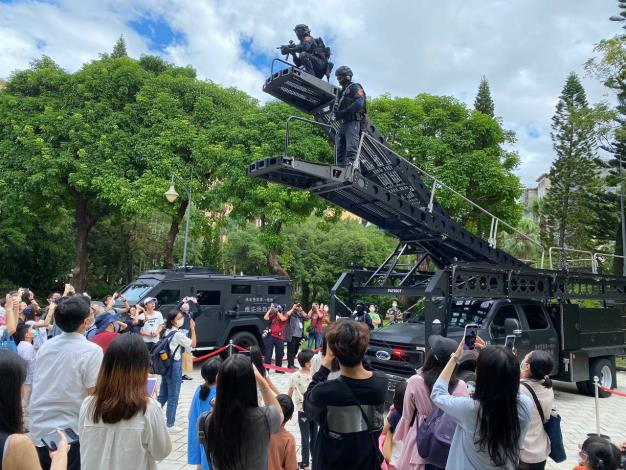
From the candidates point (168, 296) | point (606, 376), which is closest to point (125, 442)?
point (168, 296)

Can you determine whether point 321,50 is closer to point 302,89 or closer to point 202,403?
point 302,89

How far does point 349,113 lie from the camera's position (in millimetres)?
7605

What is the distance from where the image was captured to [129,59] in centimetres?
2341

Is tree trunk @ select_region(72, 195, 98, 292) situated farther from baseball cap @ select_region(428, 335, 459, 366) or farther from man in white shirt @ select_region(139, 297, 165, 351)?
baseball cap @ select_region(428, 335, 459, 366)

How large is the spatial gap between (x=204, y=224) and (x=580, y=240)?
22.8 metres

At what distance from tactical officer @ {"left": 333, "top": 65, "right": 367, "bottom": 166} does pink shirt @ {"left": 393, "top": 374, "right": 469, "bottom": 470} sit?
4582 mm

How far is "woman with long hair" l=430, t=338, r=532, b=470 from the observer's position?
9.01 ft

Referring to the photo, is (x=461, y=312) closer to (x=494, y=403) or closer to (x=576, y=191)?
(x=494, y=403)

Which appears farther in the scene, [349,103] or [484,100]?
[484,100]

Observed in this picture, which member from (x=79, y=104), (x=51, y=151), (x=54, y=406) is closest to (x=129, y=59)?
(x=79, y=104)

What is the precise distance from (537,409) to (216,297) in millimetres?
9593

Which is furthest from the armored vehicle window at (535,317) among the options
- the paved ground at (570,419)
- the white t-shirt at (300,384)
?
the white t-shirt at (300,384)

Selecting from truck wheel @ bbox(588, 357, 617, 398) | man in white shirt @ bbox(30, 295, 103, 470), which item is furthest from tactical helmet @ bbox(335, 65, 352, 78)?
truck wheel @ bbox(588, 357, 617, 398)

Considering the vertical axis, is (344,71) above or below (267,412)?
above
